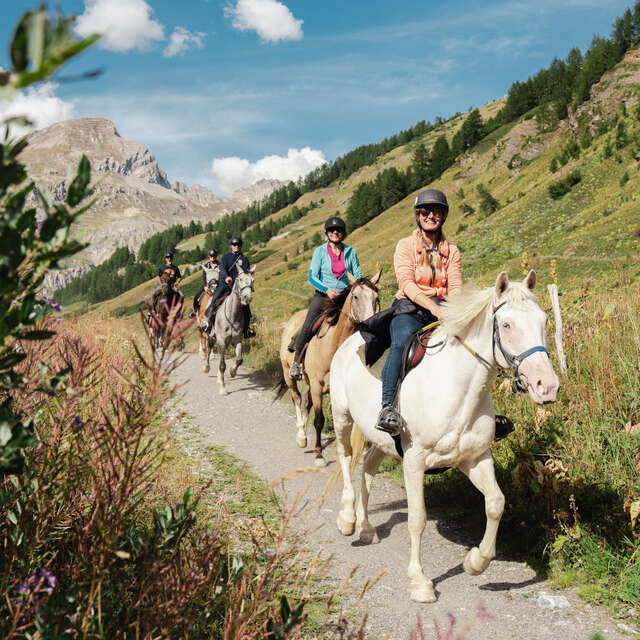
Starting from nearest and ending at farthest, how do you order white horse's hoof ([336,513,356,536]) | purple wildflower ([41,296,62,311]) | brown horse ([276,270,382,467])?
purple wildflower ([41,296,62,311])
white horse's hoof ([336,513,356,536])
brown horse ([276,270,382,467])

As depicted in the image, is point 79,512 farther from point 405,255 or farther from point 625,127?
point 625,127

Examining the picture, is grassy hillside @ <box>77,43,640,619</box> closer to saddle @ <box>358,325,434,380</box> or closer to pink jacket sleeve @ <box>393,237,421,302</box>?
saddle @ <box>358,325,434,380</box>

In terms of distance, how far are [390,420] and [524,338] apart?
143 centimetres

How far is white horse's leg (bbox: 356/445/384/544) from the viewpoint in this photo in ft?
17.5

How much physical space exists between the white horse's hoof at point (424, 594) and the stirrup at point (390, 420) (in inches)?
50.1

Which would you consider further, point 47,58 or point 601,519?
point 601,519

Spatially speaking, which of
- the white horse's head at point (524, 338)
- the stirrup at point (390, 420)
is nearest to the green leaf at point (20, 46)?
the white horse's head at point (524, 338)

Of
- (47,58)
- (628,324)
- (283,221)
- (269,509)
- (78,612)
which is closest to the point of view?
(47,58)

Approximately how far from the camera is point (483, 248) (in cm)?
2923

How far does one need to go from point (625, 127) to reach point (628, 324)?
101 feet

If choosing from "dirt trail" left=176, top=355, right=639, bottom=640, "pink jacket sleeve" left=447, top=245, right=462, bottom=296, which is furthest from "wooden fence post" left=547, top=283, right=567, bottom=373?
"dirt trail" left=176, top=355, right=639, bottom=640

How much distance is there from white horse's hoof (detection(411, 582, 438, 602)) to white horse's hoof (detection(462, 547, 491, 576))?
1.37 feet

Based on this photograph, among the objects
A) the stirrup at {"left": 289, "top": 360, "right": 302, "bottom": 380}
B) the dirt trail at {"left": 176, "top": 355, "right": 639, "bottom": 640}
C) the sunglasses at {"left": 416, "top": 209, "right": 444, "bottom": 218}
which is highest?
the sunglasses at {"left": 416, "top": 209, "right": 444, "bottom": 218}

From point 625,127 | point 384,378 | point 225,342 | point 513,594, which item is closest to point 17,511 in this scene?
point 384,378
